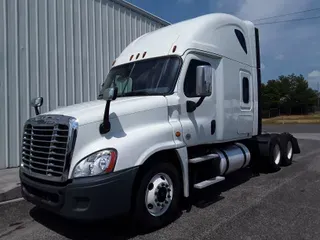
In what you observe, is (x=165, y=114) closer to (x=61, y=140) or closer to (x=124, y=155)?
(x=124, y=155)

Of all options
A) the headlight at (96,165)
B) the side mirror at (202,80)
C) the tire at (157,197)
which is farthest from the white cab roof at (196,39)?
the headlight at (96,165)

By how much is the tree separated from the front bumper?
71.2 meters

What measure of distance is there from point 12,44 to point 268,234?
7.93 metres

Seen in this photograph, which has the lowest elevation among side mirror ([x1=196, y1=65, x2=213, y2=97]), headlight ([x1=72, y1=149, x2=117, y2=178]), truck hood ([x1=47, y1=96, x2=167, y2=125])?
headlight ([x1=72, y1=149, x2=117, y2=178])

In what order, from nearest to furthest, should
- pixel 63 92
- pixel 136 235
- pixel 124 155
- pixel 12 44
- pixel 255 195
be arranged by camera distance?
pixel 124 155, pixel 136 235, pixel 255 195, pixel 12 44, pixel 63 92

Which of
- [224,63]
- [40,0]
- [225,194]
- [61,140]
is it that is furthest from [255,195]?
[40,0]

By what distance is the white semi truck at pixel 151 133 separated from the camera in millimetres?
4020

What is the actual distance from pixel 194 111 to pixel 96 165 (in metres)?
2.12

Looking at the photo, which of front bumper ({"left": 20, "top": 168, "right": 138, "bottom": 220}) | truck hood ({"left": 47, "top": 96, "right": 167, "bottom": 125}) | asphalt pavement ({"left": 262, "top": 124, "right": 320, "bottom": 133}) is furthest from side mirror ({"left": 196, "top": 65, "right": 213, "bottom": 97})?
asphalt pavement ({"left": 262, "top": 124, "right": 320, "bottom": 133})

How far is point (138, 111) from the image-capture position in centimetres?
463

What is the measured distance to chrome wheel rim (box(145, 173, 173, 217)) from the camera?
4500 millimetres

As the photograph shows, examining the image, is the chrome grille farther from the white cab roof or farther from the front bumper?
the white cab roof

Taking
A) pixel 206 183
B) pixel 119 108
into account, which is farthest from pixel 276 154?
pixel 119 108

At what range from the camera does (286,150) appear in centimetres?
937
